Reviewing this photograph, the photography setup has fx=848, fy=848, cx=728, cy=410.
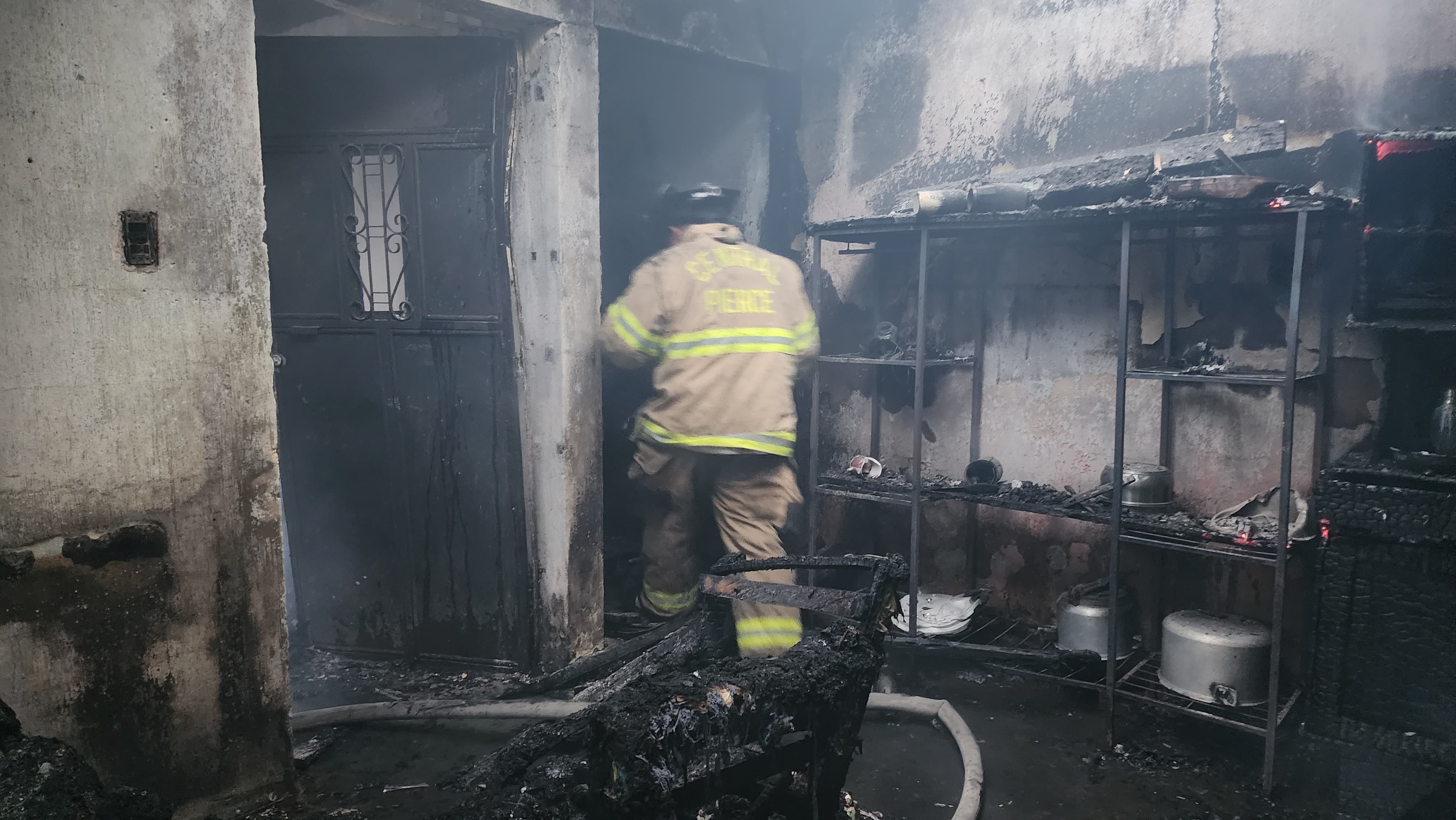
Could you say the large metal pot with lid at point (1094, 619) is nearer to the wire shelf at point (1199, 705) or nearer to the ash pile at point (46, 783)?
the wire shelf at point (1199, 705)

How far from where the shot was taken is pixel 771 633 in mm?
4648

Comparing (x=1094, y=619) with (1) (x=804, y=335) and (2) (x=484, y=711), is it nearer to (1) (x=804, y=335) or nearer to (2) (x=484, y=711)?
(1) (x=804, y=335)

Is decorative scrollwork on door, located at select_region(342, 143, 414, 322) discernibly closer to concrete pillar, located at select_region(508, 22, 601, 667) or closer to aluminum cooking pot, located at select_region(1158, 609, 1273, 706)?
concrete pillar, located at select_region(508, 22, 601, 667)

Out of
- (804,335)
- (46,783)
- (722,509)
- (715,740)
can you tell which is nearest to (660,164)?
(804,335)

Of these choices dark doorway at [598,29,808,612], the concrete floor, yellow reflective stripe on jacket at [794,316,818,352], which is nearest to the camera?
the concrete floor

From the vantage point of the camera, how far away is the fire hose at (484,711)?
14.2ft

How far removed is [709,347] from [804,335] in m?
0.70

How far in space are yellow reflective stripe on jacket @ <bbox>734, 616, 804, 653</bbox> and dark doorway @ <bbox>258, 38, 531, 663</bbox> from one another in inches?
53.7

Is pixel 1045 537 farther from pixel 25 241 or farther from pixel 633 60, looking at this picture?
pixel 25 241

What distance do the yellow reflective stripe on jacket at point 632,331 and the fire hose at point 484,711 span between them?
78.0 inches

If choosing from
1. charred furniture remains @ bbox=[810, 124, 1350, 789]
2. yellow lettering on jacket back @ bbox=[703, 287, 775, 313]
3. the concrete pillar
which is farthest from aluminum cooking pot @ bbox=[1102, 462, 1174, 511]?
the concrete pillar

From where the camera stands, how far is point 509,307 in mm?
4836

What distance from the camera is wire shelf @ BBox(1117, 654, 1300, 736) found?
3955mm

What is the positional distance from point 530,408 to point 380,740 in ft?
6.19
